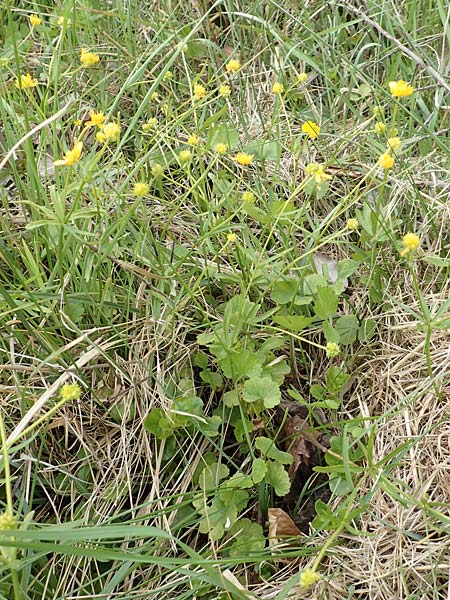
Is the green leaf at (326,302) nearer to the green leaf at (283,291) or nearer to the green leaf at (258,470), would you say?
the green leaf at (283,291)

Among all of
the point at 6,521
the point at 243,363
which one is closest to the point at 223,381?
the point at 243,363

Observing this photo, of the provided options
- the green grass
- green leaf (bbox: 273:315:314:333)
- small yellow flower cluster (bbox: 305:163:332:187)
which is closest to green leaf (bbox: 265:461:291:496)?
the green grass

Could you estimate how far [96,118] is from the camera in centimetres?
140

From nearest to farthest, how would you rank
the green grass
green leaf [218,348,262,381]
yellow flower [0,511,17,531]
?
yellow flower [0,511,17,531] < the green grass < green leaf [218,348,262,381]

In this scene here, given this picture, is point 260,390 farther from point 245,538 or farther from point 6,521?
point 6,521

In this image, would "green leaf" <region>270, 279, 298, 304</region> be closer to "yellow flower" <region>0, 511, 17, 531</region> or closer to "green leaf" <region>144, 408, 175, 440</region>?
"green leaf" <region>144, 408, 175, 440</region>

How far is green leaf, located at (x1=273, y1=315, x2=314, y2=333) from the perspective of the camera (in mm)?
1367

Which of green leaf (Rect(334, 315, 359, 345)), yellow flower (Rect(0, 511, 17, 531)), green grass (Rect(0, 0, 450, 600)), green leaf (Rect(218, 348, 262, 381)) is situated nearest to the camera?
yellow flower (Rect(0, 511, 17, 531))

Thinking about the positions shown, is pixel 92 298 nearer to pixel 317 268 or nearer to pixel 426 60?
pixel 317 268

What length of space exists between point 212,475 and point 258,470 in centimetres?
10

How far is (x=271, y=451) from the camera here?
1304 millimetres

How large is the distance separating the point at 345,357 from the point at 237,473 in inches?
13.2

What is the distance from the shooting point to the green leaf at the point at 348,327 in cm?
Result: 147

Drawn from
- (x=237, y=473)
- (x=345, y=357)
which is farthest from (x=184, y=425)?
(x=345, y=357)
